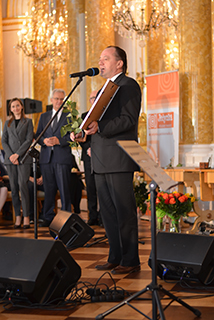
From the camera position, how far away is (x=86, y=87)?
28.5 ft

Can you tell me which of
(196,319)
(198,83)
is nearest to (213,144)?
(198,83)

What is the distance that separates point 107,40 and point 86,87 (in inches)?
38.6

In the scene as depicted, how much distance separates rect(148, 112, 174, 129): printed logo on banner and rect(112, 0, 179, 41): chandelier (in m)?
2.09

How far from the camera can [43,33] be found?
34.0 feet

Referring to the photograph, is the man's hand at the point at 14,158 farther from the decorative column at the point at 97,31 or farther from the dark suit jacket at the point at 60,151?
the decorative column at the point at 97,31

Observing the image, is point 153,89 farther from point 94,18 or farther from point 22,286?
point 22,286

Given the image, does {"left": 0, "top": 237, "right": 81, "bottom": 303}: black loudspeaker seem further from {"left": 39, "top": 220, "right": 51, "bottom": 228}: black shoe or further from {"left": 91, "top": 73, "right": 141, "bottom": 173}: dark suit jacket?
{"left": 39, "top": 220, "right": 51, "bottom": 228}: black shoe


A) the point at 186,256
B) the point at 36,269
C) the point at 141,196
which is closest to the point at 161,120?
the point at 141,196

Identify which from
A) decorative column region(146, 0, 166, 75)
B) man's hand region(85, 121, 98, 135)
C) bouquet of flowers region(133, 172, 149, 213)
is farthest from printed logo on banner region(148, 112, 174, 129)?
man's hand region(85, 121, 98, 135)

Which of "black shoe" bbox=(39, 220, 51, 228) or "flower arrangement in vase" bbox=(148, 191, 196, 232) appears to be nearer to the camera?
"flower arrangement in vase" bbox=(148, 191, 196, 232)

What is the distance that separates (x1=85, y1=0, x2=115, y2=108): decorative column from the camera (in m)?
8.23

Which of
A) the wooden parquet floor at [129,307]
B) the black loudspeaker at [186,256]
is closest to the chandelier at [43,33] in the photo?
the wooden parquet floor at [129,307]

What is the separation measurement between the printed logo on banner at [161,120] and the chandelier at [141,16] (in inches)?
82.4

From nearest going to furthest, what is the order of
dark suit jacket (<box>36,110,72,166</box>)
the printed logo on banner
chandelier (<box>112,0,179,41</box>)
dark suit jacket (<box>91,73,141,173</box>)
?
dark suit jacket (<box>91,73,141,173</box>), dark suit jacket (<box>36,110,72,166</box>), the printed logo on banner, chandelier (<box>112,0,179,41</box>)
